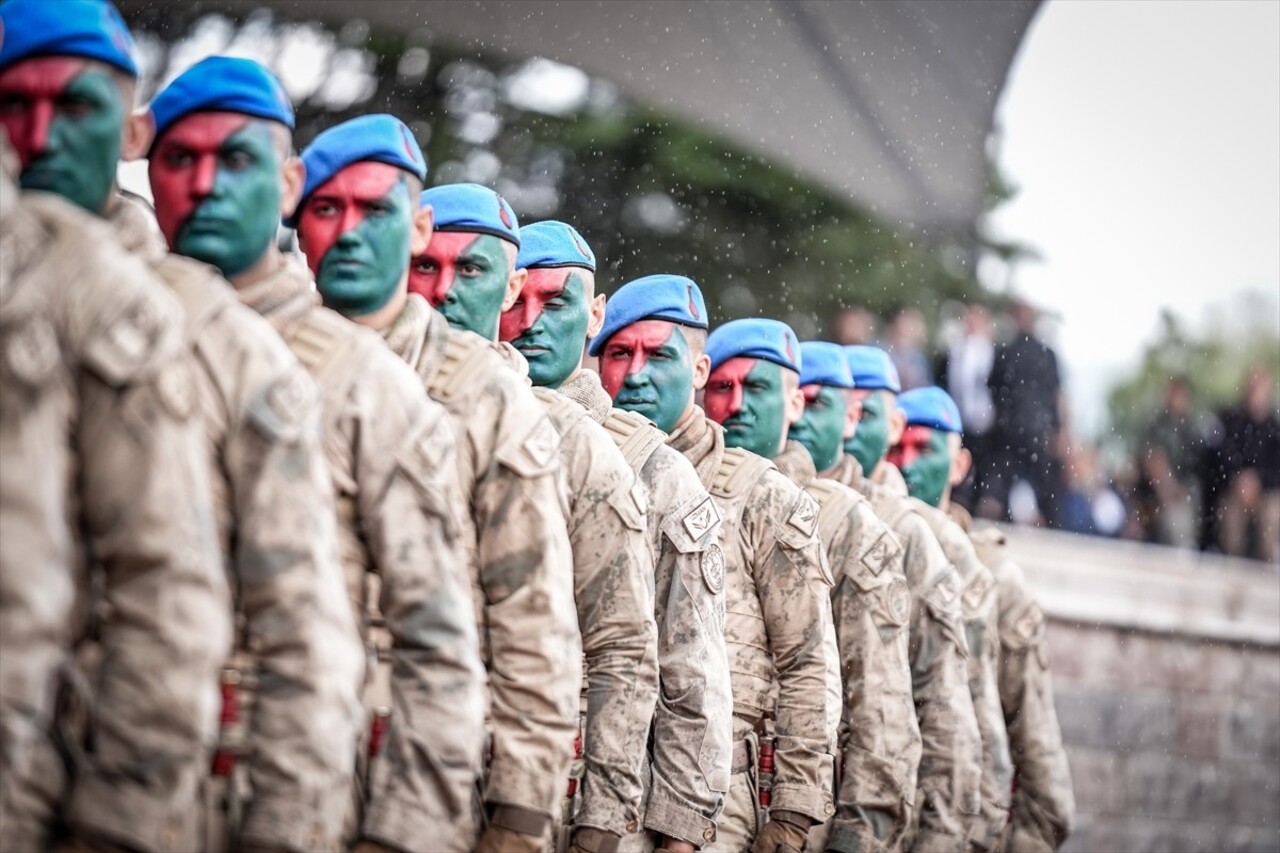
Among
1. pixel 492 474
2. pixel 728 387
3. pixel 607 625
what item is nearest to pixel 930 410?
pixel 728 387

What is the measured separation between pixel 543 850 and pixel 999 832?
5844 mm

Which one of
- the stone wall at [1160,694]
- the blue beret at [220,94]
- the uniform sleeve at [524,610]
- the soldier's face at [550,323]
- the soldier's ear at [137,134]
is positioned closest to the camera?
the soldier's ear at [137,134]

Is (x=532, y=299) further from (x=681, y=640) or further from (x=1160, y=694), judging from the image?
(x=1160, y=694)

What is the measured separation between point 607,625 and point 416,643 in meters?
1.65

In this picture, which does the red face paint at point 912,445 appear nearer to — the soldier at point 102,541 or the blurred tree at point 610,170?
the blurred tree at point 610,170

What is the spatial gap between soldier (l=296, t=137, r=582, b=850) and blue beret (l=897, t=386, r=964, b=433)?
5.83 metres

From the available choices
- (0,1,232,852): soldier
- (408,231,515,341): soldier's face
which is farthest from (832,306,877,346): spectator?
(0,1,232,852): soldier

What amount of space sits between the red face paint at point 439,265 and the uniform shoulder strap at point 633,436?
2.68 ft

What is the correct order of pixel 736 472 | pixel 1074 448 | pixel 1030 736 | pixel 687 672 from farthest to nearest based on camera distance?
pixel 1074 448 → pixel 1030 736 → pixel 736 472 → pixel 687 672

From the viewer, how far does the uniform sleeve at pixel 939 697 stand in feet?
31.9

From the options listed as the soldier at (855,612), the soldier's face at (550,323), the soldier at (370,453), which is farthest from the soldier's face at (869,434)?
the soldier at (370,453)

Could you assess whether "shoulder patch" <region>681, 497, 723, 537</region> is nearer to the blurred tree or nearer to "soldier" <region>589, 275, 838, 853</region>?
"soldier" <region>589, 275, 838, 853</region>

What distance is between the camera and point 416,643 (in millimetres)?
5062

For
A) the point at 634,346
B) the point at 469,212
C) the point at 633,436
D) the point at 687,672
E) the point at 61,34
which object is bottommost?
the point at 687,672
